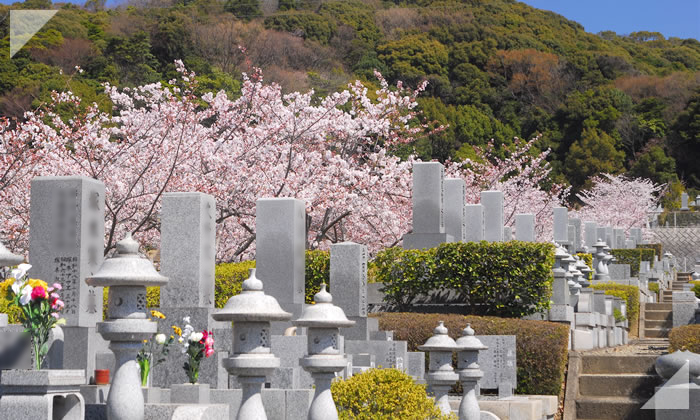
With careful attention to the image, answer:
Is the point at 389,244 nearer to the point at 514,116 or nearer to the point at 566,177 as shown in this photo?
the point at 566,177

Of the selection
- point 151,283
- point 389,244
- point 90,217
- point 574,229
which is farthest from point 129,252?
point 574,229

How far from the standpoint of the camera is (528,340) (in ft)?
41.9

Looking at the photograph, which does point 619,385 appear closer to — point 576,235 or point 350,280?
point 350,280

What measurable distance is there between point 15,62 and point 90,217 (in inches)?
A: 1364

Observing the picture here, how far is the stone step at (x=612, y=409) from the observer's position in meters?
12.1

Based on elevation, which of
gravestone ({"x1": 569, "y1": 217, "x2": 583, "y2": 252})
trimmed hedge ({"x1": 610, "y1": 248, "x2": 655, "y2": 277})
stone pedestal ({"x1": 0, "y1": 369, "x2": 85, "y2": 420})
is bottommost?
stone pedestal ({"x1": 0, "y1": 369, "x2": 85, "y2": 420})

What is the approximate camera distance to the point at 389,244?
68.8ft

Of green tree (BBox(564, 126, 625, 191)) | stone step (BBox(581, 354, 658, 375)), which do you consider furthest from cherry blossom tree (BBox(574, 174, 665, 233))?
stone step (BBox(581, 354, 658, 375))

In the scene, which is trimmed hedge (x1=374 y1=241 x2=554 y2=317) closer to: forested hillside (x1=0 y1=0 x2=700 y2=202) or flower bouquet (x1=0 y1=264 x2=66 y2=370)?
flower bouquet (x1=0 y1=264 x2=66 y2=370)

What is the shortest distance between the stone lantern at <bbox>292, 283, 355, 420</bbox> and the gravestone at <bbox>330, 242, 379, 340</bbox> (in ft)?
19.7

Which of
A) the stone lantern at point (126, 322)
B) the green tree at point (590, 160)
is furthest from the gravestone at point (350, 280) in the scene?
the green tree at point (590, 160)

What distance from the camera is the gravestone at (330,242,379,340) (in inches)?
515

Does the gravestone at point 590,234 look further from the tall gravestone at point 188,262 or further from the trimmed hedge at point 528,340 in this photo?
the tall gravestone at point 188,262

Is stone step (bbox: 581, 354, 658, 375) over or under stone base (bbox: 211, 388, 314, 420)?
under
